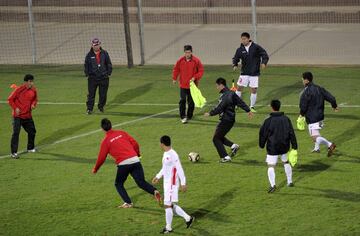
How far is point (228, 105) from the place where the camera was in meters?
21.0

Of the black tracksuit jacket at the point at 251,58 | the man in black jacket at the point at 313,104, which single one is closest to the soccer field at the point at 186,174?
the man in black jacket at the point at 313,104

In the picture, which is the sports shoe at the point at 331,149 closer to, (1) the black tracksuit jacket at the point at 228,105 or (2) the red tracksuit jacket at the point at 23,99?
(1) the black tracksuit jacket at the point at 228,105

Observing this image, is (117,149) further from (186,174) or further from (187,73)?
(187,73)

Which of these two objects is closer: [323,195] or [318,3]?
[323,195]

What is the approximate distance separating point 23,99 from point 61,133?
2.90 m

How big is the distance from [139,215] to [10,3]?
29535 mm

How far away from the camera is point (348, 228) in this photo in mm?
16594

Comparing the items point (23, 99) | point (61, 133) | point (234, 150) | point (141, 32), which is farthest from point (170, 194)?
point (141, 32)

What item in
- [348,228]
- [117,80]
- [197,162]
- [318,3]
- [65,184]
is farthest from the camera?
[318,3]

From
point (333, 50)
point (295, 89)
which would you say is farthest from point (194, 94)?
point (333, 50)

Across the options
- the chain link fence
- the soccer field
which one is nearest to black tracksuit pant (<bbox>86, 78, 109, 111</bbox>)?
the soccer field

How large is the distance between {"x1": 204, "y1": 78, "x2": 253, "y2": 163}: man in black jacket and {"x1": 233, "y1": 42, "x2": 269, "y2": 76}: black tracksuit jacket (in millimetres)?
5388

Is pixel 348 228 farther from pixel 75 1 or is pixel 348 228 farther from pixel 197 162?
pixel 75 1

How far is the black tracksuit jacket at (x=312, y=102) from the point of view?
21.0m
